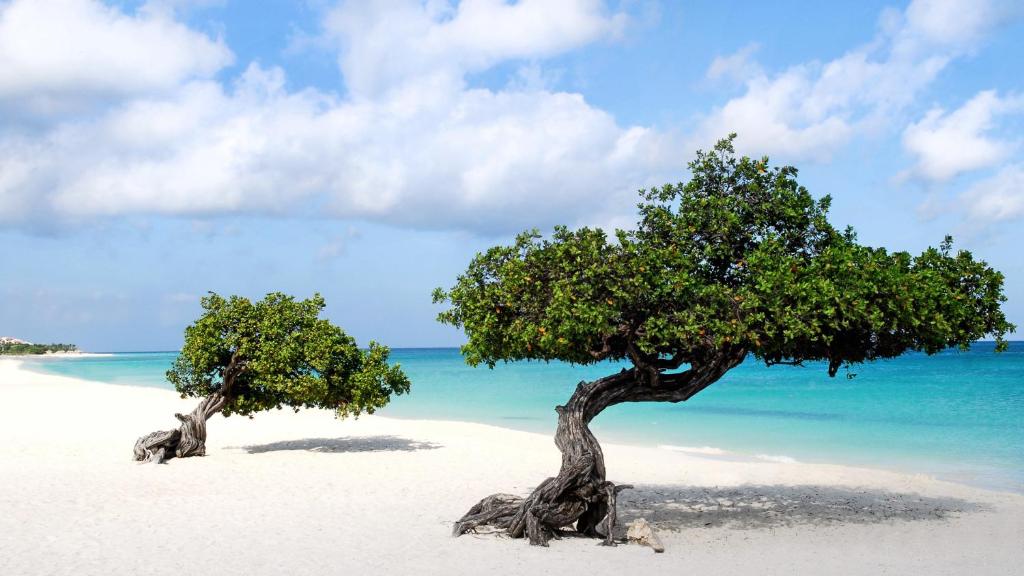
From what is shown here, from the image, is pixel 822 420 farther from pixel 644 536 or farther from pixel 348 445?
pixel 644 536

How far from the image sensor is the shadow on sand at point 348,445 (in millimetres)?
23969

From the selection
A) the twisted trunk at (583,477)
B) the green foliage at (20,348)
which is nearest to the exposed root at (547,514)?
the twisted trunk at (583,477)

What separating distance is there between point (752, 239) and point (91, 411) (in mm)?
31829

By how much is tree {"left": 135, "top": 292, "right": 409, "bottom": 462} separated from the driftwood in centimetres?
1116

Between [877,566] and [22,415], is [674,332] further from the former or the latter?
[22,415]

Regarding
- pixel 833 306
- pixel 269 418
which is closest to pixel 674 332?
pixel 833 306

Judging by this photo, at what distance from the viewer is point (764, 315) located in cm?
1147

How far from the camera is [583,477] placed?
42.1 ft

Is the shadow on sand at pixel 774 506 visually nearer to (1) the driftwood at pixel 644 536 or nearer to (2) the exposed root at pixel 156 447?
(1) the driftwood at pixel 644 536

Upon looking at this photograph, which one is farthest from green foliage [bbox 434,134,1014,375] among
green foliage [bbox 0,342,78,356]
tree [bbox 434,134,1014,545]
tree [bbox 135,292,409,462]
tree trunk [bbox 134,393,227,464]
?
green foliage [bbox 0,342,78,356]

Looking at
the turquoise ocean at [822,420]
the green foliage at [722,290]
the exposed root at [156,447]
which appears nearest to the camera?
the green foliage at [722,290]

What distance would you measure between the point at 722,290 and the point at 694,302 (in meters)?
0.45

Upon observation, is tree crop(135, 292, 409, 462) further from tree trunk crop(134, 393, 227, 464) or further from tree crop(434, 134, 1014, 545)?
tree crop(434, 134, 1014, 545)

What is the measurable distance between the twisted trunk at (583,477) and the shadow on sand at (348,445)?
1139 cm
